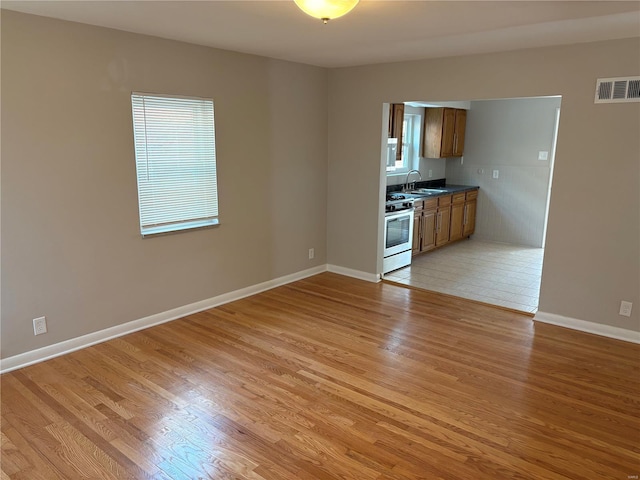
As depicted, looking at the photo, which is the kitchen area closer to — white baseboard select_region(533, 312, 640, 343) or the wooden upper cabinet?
the wooden upper cabinet

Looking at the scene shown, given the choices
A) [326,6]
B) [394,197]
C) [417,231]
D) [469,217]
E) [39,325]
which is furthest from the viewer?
[469,217]

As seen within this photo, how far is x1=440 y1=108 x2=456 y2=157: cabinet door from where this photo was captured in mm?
6992

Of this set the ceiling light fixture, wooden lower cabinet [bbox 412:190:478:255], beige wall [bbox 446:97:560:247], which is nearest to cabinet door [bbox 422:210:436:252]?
wooden lower cabinet [bbox 412:190:478:255]

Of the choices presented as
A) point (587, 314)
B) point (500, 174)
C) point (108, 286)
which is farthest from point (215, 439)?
point (500, 174)

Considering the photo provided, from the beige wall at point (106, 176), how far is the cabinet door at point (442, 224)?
2763mm

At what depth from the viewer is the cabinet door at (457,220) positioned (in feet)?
22.9

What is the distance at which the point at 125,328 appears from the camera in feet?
12.5

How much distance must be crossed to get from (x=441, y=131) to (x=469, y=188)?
1.06 m

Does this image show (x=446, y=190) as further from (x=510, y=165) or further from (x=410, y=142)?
(x=510, y=165)

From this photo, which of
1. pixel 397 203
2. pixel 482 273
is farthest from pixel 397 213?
pixel 482 273

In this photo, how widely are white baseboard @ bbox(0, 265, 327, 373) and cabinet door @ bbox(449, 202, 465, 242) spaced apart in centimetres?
299

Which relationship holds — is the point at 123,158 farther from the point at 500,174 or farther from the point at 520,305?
the point at 500,174

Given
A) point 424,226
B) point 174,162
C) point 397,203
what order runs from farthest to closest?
point 424,226 → point 397,203 → point 174,162

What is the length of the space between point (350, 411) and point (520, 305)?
2.64m
